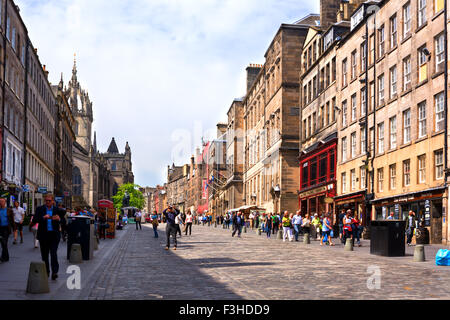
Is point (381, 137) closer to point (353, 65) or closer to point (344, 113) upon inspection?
point (344, 113)

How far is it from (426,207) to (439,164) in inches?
86.4

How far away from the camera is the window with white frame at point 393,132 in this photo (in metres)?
35.6

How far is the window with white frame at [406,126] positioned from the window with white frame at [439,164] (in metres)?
3.32

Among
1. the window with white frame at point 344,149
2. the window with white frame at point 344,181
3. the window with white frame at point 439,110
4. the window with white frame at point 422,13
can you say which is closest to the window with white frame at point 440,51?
the window with white frame at point 439,110

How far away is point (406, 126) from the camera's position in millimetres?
34062

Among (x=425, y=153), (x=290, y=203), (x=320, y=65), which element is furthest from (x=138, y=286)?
(x=290, y=203)

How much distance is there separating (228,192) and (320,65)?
5069 cm

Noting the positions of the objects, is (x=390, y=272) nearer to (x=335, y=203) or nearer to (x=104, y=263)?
(x=104, y=263)

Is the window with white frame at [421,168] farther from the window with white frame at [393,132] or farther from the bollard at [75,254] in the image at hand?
the bollard at [75,254]

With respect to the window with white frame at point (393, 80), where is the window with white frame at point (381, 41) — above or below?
above

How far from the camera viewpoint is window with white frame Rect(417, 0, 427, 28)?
32.2 m

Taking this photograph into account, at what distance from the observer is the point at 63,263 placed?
16906mm

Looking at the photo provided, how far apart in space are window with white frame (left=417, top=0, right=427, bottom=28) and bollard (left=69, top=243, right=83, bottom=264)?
73.4 feet

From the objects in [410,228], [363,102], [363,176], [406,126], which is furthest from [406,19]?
[410,228]
